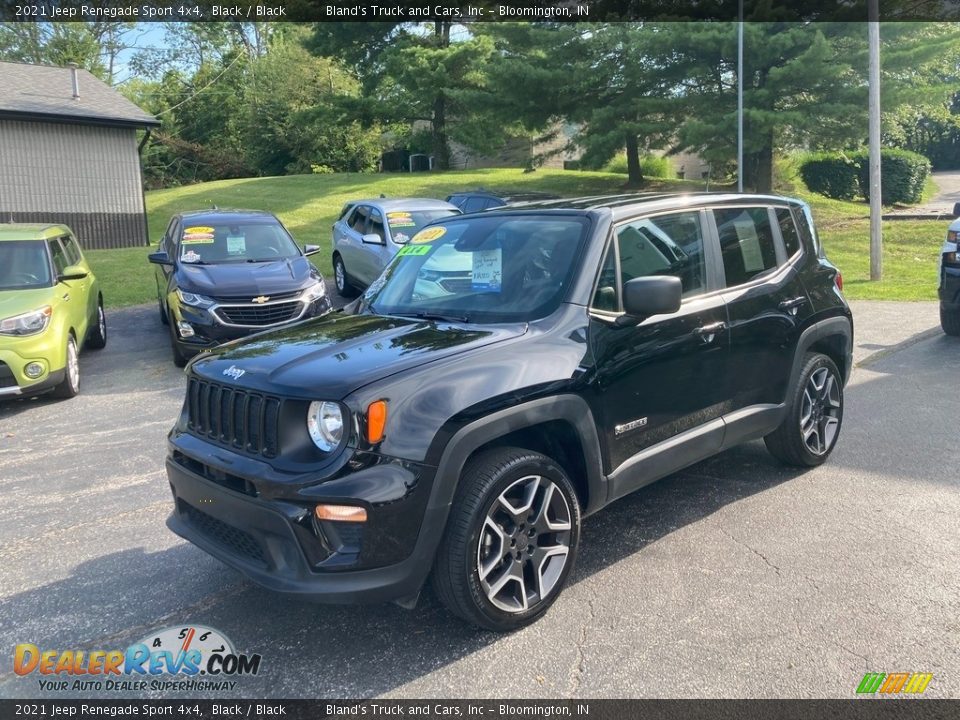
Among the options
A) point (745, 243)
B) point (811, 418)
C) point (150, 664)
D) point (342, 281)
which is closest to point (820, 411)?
point (811, 418)

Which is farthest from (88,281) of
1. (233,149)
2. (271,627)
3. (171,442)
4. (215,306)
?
(233,149)

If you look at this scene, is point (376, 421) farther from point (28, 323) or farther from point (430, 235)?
point (28, 323)

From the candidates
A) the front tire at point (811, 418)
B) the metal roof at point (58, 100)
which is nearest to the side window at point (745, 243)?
the front tire at point (811, 418)

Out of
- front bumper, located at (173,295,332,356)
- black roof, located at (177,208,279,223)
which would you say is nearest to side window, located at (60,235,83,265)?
black roof, located at (177,208,279,223)

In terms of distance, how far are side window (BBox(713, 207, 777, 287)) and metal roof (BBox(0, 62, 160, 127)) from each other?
2114cm

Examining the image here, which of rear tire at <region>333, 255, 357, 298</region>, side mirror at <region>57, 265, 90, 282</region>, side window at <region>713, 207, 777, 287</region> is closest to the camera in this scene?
side window at <region>713, 207, 777, 287</region>

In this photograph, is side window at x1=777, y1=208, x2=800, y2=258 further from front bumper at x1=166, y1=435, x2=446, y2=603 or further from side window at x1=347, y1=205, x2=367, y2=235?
side window at x1=347, y1=205, x2=367, y2=235

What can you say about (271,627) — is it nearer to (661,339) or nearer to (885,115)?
(661,339)

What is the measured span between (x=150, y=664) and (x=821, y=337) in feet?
14.2

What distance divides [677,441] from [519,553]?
1.21 meters

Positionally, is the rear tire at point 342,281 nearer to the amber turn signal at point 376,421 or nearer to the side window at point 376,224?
the side window at point 376,224

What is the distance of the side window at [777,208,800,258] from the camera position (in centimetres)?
528

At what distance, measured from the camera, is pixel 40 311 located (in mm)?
7762

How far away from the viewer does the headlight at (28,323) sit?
7473mm
